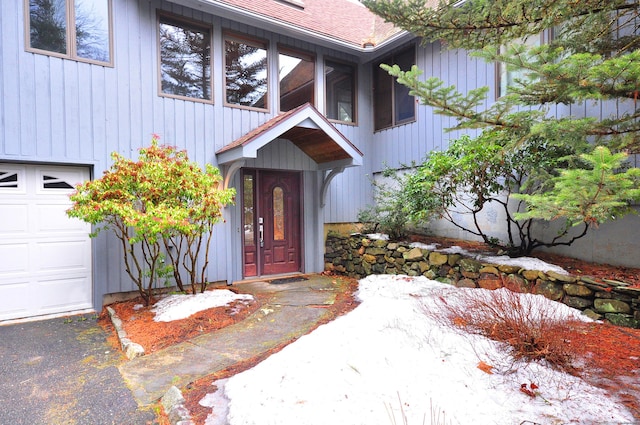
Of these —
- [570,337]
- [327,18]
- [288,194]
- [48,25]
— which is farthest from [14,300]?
[327,18]

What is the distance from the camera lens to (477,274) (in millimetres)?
5293

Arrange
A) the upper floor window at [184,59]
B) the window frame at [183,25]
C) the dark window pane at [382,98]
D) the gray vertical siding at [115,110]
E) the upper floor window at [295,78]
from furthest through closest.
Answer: the dark window pane at [382,98]
the upper floor window at [295,78]
the upper floor window at [184,59]
the window frame at [183,25]
the gray vertical siding at [115,110]

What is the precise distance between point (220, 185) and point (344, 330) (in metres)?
4.04

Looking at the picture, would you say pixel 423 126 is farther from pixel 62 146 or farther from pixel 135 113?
pixel 62 146

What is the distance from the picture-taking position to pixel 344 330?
3596mm

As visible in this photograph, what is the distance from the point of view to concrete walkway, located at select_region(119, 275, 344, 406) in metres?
3.08

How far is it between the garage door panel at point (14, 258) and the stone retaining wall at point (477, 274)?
17.8ft

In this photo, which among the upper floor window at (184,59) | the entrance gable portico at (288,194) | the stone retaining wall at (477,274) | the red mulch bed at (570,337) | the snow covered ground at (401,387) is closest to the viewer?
the snow covered ground at (401,387)

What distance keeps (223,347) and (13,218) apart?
3.97 meters

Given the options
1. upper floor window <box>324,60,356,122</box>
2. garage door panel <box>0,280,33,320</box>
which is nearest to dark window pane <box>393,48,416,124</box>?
upper floor window <box>324,60,356,122</box>

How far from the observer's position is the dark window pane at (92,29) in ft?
17.9

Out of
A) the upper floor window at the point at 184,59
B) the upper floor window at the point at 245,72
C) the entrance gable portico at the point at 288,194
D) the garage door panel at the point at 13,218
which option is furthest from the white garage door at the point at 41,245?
the upper floor window at the point at 245,72

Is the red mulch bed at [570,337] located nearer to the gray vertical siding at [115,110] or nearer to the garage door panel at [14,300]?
the garage door panel at [14,300]

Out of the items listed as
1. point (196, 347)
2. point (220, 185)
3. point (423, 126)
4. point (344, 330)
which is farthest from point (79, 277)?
point (423, 126)
